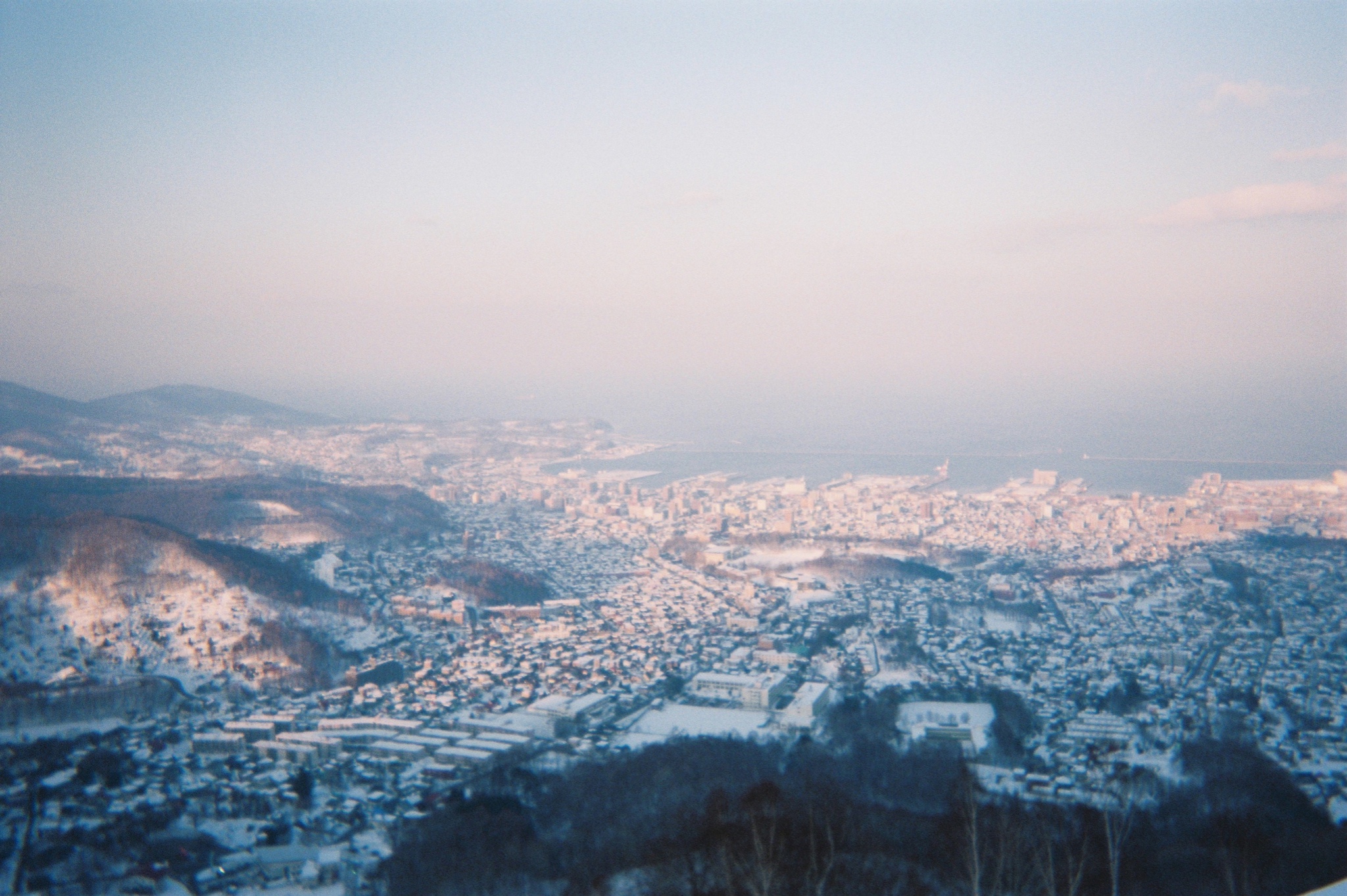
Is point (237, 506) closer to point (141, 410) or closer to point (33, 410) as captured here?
point (33, 410)

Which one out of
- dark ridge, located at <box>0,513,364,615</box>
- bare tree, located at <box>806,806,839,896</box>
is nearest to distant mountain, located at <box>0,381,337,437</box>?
dark ridge, located at <box>0,513,364,615</box>

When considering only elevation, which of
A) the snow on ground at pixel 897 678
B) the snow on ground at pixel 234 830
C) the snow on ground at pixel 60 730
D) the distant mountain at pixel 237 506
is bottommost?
the snow on ground at pixel 234 830

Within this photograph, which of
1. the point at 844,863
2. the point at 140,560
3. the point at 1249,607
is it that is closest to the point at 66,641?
the point at 140,560

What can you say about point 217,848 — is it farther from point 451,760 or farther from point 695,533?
point 695,533

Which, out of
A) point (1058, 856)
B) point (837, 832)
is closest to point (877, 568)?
point (837, 832)

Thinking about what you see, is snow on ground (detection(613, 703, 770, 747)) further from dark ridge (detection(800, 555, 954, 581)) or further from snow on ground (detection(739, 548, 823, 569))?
snow on ground (detection(739, 548, 823, 569))

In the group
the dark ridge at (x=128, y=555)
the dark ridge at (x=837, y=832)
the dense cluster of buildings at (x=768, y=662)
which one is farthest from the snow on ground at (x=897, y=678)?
the dark ridge at (x=128, y=555)

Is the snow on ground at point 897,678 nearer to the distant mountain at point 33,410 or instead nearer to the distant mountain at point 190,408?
the distant mountain at point 33,410
